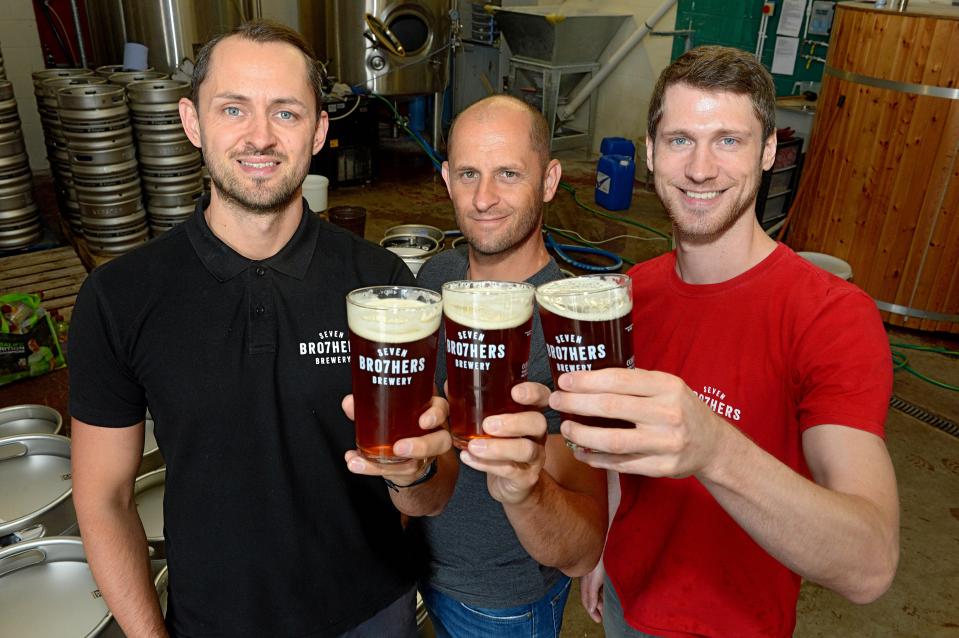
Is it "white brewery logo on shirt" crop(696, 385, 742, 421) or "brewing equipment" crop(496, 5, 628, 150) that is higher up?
"brewing equipment" crop(496, 5, 628, 150)

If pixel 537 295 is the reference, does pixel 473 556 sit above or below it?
below

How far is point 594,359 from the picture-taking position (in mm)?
1042

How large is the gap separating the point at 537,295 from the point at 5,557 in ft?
5.26

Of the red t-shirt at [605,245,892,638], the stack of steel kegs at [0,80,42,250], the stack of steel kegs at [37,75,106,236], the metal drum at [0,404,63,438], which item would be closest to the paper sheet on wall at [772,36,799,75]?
the stack of steel kegs at [37,75,106,236]

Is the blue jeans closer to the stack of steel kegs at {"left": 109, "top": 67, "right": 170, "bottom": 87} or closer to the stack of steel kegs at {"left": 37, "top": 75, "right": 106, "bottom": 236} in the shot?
the stack of steel kegs at {"left": 37, "top": 75, "right": 106, "bottom": 236}

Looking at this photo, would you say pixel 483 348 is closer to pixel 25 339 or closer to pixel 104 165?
pixel 25 339

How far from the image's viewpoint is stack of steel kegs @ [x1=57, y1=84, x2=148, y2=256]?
400 centimetres

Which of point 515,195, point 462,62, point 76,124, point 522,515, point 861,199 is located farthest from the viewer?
point 462,62

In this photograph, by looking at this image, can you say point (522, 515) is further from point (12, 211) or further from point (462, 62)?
point (462, 62)

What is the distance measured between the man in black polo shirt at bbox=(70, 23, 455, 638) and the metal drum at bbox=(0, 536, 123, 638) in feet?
1.23

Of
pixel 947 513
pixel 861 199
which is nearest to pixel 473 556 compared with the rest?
pixel 947 513

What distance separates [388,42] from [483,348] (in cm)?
688

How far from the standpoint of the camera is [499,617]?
1.73 m

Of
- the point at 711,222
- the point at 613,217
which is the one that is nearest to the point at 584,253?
the point at 613,217
